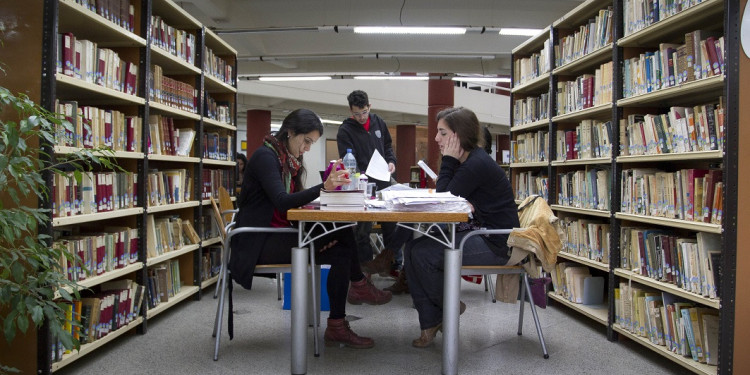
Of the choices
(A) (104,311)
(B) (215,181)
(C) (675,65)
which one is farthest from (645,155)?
(B) (215,181)

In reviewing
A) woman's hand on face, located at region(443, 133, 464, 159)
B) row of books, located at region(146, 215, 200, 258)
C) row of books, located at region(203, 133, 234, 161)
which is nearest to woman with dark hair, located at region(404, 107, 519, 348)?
woman's hand on face, located at region(443, 133, 464, 159)

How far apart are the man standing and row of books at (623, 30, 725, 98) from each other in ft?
5.82

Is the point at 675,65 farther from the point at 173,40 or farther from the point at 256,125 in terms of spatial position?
the point at 256,125

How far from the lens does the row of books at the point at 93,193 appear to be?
7.55 ft

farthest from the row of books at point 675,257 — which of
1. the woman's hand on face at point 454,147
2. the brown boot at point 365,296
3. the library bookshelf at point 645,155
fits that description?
the brown boot at point 365,296

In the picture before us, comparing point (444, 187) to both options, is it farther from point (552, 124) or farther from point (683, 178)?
point (552, 124)

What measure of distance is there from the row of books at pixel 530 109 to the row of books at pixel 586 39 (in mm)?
387

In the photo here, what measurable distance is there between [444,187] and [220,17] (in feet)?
22.2

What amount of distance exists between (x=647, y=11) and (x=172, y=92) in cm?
302

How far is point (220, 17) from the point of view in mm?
8359

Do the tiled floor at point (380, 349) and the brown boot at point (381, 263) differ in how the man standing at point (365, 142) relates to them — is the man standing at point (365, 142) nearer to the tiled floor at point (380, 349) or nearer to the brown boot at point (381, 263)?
the brown boot at point (381, 263)

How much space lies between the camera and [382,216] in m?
2.13

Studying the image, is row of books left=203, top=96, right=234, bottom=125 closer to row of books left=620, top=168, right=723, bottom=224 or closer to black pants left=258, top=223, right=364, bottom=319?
black pants left=258, top=223, right=364, bottom=319

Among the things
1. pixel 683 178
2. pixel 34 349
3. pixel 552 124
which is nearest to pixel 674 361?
pixel 683 178
